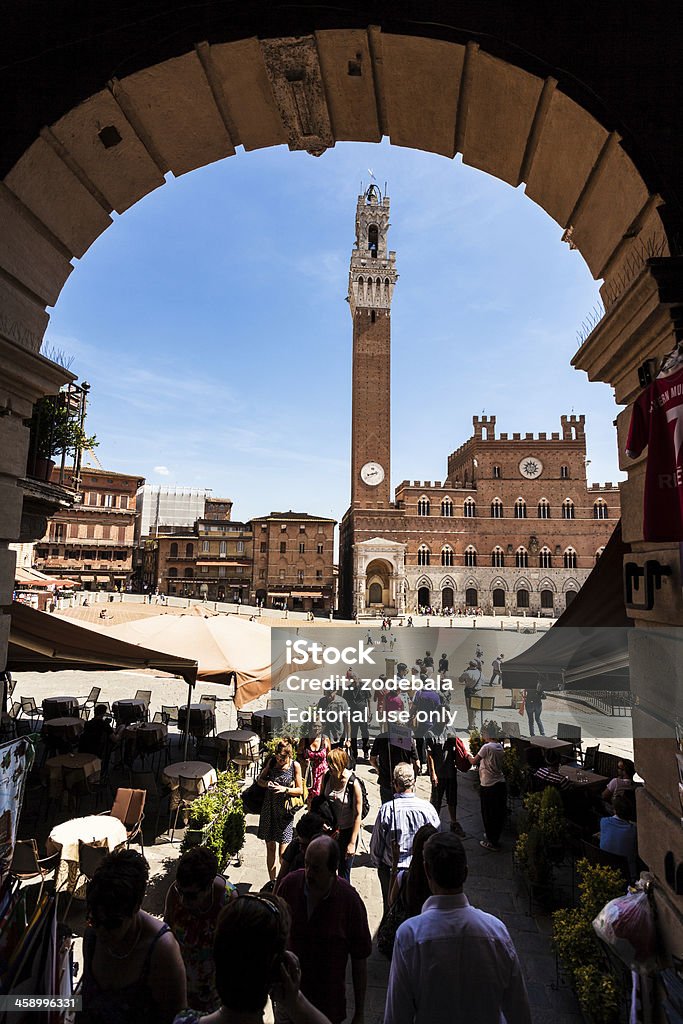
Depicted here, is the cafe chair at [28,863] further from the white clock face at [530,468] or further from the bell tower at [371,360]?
the white clock face at [530,468]

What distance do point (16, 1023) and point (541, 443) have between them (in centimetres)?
5334

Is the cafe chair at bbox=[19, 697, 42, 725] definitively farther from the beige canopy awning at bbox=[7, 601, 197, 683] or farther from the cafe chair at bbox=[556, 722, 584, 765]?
the cafe chair at bbox=[556, 722, 584, 765]

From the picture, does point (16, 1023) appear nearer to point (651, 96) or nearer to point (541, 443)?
point (651, 96)

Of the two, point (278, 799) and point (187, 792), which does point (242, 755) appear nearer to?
point (187, 792)

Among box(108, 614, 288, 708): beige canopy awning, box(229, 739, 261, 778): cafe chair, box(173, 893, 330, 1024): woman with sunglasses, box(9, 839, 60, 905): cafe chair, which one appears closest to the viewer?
box(173, 893, 330, 1024): woman with sunglasses

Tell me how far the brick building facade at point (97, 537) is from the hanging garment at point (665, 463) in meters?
54.2

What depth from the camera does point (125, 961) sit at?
2.06m

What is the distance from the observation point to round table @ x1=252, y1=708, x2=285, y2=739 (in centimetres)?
913

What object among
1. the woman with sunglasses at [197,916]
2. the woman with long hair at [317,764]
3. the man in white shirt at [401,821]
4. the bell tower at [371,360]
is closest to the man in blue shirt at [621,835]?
the man in white shirt at [401,821]

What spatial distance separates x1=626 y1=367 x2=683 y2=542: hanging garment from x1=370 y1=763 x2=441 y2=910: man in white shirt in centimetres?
241

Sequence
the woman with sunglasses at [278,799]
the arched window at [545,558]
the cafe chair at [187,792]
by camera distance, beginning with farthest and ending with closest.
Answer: the arched window at [545,558], the cafe chair at [187,792], the woman with sunglasses at [278,799]

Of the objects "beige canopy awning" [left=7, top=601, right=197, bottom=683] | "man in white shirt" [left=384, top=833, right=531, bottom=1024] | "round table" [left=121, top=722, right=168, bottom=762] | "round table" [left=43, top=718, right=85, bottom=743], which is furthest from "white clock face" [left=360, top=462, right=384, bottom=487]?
"man in white shirt" [left=384, top=833, right=531, bottom=1024]

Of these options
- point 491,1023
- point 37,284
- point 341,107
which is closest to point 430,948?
point 491,1023

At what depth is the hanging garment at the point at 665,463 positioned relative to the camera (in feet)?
8.16
